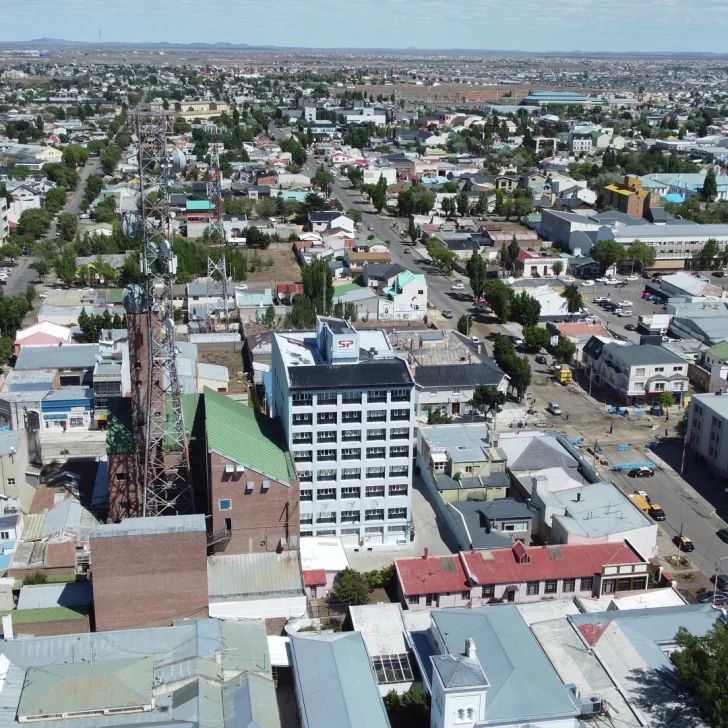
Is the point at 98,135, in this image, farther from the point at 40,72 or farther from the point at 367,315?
the point at 40,72

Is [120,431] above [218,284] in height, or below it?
above

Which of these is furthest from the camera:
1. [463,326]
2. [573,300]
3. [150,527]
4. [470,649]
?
[573,300]

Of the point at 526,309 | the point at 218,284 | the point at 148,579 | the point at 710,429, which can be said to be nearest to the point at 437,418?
the point at 710,429

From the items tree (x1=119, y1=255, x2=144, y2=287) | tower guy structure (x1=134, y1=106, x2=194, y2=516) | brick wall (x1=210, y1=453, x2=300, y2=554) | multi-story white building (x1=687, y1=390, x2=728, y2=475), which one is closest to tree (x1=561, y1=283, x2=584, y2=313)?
multi-story white building (x1=687, y1=390, x2=728, y2=475)

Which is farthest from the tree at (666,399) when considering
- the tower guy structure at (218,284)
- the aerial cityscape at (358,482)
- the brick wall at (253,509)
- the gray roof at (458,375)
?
the tower guy structure at (218,284)

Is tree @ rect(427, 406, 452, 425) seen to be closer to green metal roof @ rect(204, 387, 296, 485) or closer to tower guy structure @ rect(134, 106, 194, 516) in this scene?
green metal roof @ rect(204, 387, 296, 485)

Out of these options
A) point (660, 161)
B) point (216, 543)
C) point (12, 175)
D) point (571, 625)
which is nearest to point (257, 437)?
point (216, 543)

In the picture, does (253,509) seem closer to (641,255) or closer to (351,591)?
(351,591)
